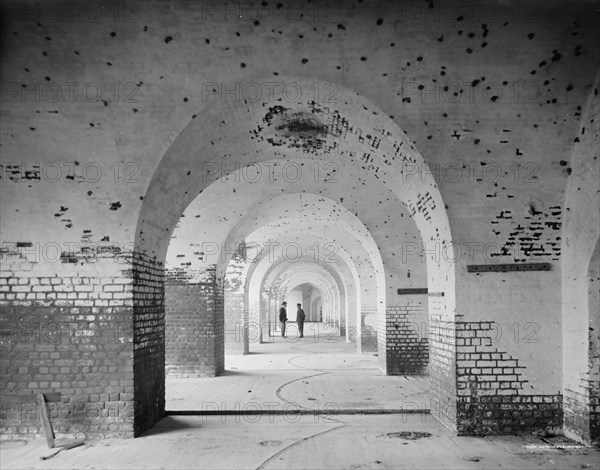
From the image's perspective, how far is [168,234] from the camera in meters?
7.64

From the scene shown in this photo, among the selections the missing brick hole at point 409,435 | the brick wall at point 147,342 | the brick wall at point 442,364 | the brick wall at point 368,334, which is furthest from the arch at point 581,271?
the brick wall at point 368,334

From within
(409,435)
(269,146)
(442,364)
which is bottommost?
(409,435)

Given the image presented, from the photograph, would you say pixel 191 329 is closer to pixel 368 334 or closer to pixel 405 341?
pixel 405 341

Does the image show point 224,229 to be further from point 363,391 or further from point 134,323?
point 134,323

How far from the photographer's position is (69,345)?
6395mm

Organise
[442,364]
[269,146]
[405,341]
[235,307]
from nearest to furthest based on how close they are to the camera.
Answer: [442,364]
[269,146]
[405,341]
[235,307]

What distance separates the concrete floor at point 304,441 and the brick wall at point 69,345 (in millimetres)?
293

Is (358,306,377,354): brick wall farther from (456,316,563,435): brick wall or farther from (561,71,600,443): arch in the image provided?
(561,71,600,443): arch

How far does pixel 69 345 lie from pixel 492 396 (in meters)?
4.68

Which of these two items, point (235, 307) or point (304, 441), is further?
point (235, 307)

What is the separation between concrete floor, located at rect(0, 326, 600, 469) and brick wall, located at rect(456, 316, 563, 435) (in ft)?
0.63

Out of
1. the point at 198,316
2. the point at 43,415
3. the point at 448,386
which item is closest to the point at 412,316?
the point at 198,316

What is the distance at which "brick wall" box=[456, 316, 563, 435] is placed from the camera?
636cm

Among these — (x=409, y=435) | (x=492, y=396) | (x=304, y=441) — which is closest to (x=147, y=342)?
(x=304, y=441)
